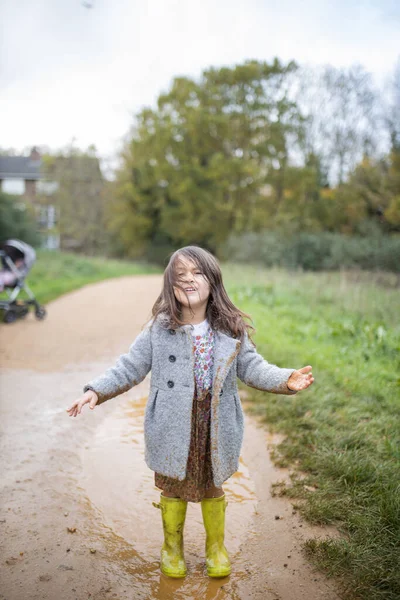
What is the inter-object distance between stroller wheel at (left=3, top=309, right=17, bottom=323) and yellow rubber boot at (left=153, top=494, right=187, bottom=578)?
23.2 feet

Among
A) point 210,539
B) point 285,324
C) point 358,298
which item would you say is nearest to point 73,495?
point 210,539

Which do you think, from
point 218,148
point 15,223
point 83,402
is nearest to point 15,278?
point 83,402

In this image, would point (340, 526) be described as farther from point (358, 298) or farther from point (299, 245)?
point (299, 245)

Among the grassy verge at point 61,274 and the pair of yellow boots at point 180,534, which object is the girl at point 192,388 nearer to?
the pair of yellow boots at point 180,534

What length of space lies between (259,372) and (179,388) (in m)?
0.41

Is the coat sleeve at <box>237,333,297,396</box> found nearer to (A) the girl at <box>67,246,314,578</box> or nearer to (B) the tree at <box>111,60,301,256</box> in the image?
(A) the girl at <box>67,246,314,578</box>

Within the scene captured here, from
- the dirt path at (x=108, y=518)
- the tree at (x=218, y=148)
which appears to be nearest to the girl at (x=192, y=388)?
the dirt path at (x=108, y=518)

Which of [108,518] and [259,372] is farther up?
[259,372]

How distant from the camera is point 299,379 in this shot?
2.53 m

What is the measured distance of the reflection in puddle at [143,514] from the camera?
2.59m

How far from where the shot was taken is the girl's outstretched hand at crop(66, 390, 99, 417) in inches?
97.7

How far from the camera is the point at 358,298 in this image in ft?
32.0

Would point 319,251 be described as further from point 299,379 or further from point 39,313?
point 299,379

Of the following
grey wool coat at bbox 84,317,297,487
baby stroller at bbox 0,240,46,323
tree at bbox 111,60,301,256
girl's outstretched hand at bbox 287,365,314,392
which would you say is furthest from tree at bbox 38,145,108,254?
girl's outstretched hand at bbox 287,365,314,392
